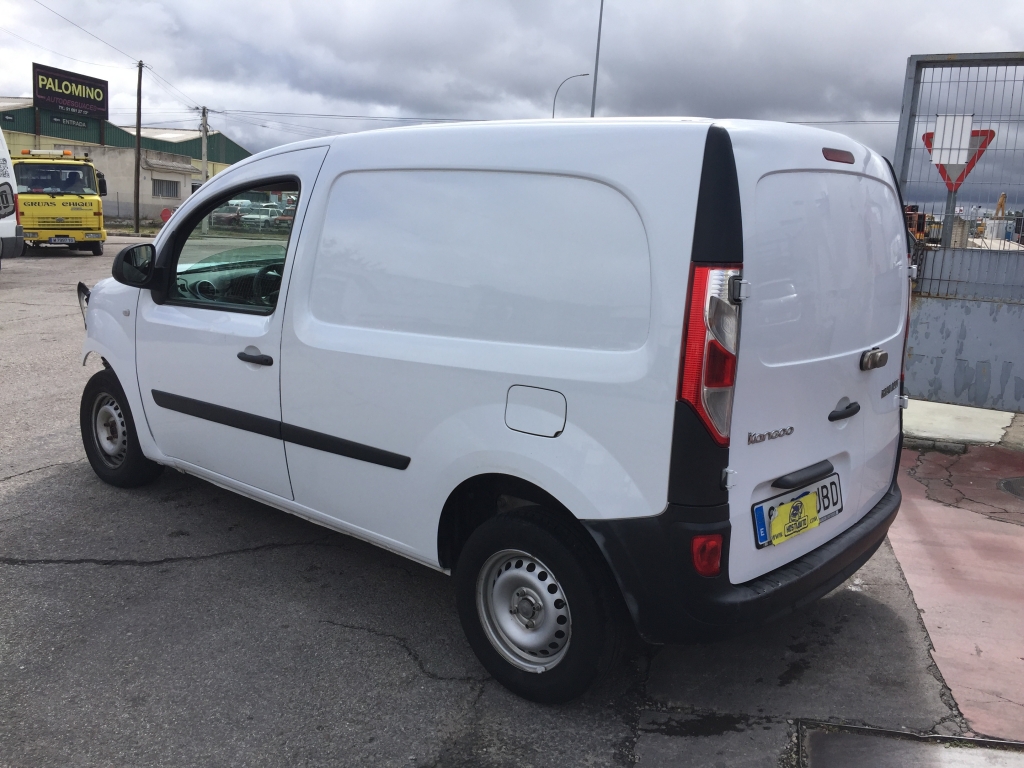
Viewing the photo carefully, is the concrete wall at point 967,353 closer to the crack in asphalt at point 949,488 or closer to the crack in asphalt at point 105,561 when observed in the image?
the crack in asphalt at point 949,488

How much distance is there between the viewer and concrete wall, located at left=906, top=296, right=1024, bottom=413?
6.00 metres

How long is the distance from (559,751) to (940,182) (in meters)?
5.03

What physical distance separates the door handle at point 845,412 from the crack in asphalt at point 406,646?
1491mm

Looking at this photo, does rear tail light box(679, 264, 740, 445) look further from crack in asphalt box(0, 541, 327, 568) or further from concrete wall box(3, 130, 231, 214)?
concrete wall box(3, 130, 231, 214)

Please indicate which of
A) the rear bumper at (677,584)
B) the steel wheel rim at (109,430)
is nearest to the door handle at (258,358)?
the steel wheel rim at (109,430)

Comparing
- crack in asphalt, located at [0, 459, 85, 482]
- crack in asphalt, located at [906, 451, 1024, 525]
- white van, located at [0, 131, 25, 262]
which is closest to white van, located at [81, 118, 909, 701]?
crack in asphalt, located at [906, 451, 1024, 525]

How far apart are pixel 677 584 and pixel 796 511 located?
53 centimetres

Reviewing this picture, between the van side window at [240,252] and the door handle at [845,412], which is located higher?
the van side window at [240,252]

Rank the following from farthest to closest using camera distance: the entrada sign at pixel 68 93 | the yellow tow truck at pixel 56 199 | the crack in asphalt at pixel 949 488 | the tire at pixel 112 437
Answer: the entrada sign at pixel 68 93 → the yellow tow truck at pixel 56 199 → the crack in asphalt at pixel 949 488 → the tire at pixel 112 437

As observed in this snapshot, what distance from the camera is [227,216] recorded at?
3934mm

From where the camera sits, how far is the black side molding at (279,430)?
126 inches

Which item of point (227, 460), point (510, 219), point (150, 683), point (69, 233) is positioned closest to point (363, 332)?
point (510, 219)

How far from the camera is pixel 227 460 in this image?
3.92 metres

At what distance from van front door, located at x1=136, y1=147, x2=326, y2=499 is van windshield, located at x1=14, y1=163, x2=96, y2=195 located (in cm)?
1938
